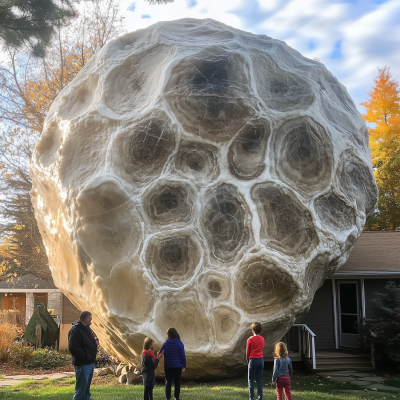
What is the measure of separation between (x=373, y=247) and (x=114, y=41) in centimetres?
1086

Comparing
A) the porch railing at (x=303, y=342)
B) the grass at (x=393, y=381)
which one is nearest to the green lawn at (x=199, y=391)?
the porch railing at (x=303, y=342)

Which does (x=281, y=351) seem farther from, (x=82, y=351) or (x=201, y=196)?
(x=201, y=196)

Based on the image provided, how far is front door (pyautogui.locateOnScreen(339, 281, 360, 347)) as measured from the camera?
565 inches

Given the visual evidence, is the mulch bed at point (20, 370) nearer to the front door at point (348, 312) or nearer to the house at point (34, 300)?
the house at point (34, 300)

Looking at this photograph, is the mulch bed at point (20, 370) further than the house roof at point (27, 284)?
No

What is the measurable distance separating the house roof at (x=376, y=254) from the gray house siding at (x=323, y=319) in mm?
1171

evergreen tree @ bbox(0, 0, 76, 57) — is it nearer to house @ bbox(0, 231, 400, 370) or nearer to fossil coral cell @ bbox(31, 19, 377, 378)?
fossil coral cell @ bbox(31, 19, 377, 378)

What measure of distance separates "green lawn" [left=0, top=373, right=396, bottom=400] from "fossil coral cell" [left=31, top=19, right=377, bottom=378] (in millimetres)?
504

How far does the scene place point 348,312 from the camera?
14781mm

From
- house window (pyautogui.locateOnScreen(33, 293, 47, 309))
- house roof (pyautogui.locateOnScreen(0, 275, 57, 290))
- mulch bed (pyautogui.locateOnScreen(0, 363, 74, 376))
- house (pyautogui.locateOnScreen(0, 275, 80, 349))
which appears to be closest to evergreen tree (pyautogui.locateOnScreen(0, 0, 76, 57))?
mulch bed (pyautogui.locateOnScreen(0, 363, 74, 376))

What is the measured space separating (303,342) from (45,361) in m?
7.63

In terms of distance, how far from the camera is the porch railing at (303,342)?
11856mm

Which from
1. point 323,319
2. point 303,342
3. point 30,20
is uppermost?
point 30,20

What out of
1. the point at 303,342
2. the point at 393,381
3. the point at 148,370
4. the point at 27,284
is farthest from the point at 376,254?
the point at 27,284
